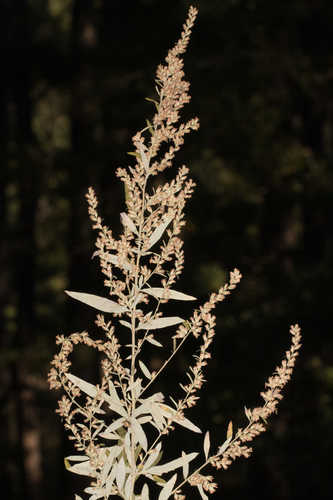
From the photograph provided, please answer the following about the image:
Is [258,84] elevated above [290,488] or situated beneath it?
elevated above

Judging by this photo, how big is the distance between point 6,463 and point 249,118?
24.2 feet

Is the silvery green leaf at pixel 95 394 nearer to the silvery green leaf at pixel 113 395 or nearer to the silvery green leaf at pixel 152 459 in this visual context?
the silvery green leaf at pixel 113 395

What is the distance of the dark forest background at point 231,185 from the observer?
6.53m

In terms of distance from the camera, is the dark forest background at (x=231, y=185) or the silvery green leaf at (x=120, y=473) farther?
the dark forest background at (x=231, y=185)

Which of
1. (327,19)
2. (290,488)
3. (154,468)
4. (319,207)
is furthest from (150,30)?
(154,468)

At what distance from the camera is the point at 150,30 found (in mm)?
9281

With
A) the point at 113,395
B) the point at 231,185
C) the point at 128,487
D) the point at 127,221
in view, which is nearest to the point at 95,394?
the point at 113,395

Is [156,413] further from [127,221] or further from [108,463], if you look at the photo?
[127,221]

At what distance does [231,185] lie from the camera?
7684mm

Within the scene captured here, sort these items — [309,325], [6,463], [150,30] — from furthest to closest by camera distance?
[6,463] → [150,30] → [309,325]

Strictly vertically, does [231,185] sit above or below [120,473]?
above

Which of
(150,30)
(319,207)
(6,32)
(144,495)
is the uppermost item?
(6,32)

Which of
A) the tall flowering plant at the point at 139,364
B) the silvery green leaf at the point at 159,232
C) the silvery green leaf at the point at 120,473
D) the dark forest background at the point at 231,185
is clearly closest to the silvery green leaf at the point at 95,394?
the tall flowering plant at the point at 139,364

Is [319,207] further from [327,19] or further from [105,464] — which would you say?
[105,464]
